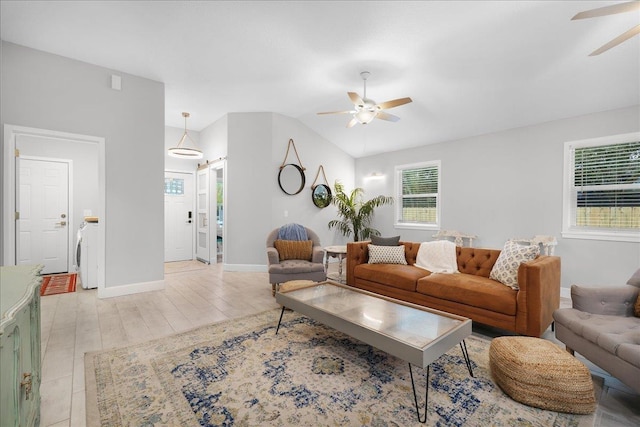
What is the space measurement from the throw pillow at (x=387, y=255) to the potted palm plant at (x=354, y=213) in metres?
2.24

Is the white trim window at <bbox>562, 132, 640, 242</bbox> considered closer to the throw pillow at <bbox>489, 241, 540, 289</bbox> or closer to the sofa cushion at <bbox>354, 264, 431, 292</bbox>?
the throw pillow at <bbox>489, 241, 540, 289</bbox>

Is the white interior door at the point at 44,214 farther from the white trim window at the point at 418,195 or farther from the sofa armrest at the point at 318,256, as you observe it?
the white trim window at the point at 418,195

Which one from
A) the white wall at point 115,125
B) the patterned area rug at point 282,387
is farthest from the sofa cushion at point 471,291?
the white wall at point 115,125

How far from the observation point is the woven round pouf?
1689mm

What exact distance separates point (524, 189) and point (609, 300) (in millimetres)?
2550

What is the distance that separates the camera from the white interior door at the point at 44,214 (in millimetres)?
4961

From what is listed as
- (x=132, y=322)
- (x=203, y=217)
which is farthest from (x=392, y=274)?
(x=203, y=217)

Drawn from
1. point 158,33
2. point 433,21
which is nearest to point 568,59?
point 433,21

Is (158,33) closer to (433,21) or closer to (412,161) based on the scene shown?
(433,21)

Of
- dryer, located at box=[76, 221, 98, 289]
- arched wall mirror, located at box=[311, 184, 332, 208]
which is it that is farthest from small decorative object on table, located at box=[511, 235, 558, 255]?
dryer, located at box=[76, 221, 98, 289]

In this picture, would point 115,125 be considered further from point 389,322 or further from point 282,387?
point 389,322

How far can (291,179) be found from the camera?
5660 mm

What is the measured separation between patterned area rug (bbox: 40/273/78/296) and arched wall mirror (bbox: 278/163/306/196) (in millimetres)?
3562

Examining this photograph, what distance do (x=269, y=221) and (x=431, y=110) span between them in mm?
3293
